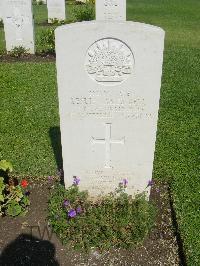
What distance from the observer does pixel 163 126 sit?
6684 mm

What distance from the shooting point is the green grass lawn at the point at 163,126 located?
4.69 m

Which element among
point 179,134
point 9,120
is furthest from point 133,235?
point 9,120

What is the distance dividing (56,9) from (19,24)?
548cm

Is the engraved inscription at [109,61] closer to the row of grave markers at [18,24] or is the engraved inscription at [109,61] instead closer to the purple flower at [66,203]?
the purple flower at [66,203]

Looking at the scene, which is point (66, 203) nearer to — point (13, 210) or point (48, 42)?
point (13, 210)

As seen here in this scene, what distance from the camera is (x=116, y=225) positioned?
154 inches

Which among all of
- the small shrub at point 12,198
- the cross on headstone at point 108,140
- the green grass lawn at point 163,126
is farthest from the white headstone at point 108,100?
the green grass lawn at point 163,126

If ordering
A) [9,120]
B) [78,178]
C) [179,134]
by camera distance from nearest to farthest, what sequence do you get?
1. [78,178]
2. [179,134]
3. [9,120]

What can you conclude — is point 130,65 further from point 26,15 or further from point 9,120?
point 26,15

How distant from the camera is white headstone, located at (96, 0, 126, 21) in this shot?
10492 millimetres

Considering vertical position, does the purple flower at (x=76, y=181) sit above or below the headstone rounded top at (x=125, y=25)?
below

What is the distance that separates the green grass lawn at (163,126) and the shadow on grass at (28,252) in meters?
1.36

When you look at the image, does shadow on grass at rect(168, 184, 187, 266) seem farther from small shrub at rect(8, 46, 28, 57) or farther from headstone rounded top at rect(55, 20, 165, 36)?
small shrub at rect(8, 46, 28, 57)

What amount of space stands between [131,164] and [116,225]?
26.5 inches
